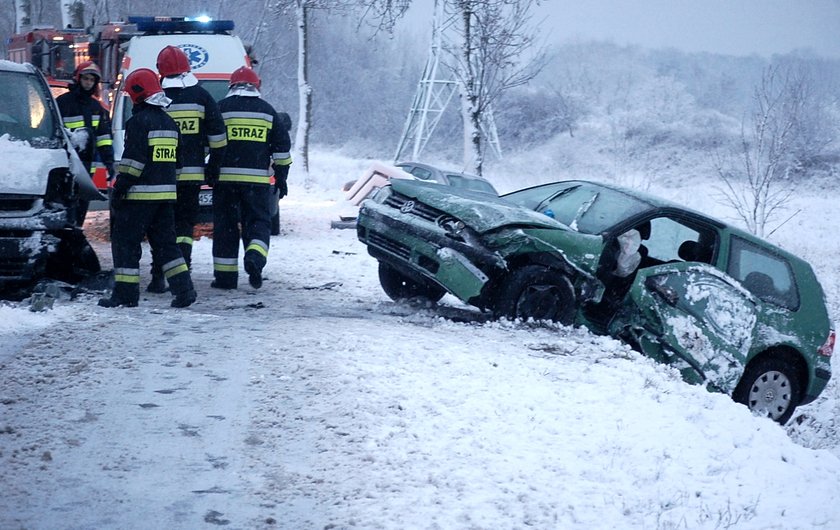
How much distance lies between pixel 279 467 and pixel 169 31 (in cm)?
966

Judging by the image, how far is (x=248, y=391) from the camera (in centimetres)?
498

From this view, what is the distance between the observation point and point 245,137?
822cm

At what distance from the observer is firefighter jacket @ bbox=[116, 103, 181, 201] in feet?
23.0

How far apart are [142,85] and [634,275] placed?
14.0 feet

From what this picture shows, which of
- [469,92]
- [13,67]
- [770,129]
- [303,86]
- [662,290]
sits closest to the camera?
[662,290]

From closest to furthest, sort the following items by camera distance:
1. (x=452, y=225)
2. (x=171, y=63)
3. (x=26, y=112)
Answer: (x=452, y=225), (x=171, y=63), (x=26, y=112)

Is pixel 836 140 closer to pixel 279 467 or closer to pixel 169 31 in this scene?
pixel 169 31

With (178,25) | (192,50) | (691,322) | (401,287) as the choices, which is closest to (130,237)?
(401,287)

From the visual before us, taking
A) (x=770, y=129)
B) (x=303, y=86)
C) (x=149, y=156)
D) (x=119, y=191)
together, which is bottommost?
(x=119, y=191)

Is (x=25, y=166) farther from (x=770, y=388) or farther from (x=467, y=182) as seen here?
(x=467, y=182)

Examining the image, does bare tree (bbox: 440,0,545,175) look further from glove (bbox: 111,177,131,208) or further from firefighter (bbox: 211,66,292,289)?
glove (bbox: 111,177,131,208)

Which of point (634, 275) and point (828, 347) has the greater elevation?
point (634, 275)

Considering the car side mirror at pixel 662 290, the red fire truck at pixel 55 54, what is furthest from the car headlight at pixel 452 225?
the red fire truck at pixel 55 54

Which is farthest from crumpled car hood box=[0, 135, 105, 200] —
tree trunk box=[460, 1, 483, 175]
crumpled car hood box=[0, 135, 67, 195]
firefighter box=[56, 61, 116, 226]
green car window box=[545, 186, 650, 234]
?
tree trunk box=[460, 1, 483, 175]
